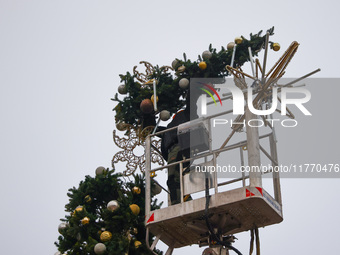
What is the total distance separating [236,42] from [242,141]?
3135mm

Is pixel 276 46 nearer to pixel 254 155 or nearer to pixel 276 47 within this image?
pixel 276 47

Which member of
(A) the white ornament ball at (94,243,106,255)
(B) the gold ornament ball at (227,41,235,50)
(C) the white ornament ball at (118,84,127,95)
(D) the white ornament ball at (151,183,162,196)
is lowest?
(A) the white ornament ball at (94,243,106,255)

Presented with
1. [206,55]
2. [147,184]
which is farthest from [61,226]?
[206,55]

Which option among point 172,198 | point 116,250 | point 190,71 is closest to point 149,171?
point 172,198

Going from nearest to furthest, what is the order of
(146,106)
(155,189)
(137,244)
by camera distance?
(137,244) < (155,189) < (146,106)

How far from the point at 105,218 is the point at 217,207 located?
8.82 ft

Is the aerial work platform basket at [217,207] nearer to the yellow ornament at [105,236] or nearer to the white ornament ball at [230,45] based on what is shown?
the yellow ornament at [105,236]

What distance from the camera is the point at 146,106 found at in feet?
50.8

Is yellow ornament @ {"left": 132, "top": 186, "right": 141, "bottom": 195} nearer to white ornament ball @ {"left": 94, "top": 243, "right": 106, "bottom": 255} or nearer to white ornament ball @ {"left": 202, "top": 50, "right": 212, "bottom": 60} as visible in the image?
white ornament ball @ {"left": 94, "top": 243, "right": 106, "bottom": 255}

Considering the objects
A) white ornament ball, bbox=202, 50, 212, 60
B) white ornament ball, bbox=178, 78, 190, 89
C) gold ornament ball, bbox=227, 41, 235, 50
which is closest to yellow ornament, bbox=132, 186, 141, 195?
white ornament ball, bbox=178, 78, 190, 89

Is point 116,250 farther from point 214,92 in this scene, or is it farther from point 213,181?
point 214,92

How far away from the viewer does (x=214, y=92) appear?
1524 centimetres

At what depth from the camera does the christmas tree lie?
1397 centimetres

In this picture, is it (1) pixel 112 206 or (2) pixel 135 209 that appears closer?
(1) pixel 112 206
